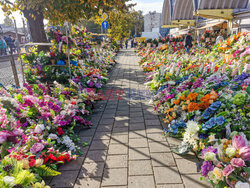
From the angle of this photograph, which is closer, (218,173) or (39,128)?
(218,173)

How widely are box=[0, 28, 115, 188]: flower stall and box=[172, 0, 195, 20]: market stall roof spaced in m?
22.3

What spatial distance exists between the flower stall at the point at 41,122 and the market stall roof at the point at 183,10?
73.2 feet

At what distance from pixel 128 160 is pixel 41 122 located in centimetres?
146

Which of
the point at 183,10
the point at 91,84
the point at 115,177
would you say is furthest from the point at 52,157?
the point at 183,10

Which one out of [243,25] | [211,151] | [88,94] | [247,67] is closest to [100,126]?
[88,94]

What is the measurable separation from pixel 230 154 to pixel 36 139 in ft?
7.66

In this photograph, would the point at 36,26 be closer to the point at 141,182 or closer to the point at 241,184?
the point at 141,182

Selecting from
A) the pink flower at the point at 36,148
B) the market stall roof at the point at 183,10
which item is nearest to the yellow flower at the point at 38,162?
the pink flower at the point at 36,148

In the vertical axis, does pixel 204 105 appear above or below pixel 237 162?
above

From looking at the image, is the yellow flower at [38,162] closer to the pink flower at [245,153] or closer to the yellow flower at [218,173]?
the yellow flower at [218,173]

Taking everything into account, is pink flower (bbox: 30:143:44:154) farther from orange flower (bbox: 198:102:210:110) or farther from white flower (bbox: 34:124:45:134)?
orange flower (bbox: 198:102:210:110)

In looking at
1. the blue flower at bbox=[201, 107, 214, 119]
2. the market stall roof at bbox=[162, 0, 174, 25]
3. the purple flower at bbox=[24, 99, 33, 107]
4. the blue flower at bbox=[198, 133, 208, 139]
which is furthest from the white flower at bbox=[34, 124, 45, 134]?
the market stall roof at bbox=[162, 0, 174, 25]

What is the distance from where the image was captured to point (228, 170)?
1.97m

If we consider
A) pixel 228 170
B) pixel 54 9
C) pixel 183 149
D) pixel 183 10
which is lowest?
pixel 183 149
